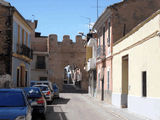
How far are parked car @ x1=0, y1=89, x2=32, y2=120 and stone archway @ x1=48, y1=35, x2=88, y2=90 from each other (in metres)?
36.2

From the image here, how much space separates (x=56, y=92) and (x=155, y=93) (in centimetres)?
1657

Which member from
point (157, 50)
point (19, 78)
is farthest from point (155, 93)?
point (19, 78)

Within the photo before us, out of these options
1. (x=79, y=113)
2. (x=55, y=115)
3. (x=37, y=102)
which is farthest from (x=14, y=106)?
(x=79, y=113)

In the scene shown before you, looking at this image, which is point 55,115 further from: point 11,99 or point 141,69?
point 11,99

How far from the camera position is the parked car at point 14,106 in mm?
7878

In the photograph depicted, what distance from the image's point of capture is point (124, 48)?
1894 cm

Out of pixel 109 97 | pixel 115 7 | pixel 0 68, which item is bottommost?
pixel 109 97

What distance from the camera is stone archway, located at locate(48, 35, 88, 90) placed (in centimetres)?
4584

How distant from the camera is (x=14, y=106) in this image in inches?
350

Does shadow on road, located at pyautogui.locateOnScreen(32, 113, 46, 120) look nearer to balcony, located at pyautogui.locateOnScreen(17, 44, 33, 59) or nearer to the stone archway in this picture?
balcony, located at pyautogui.locateOnScreen(17, 44, 33, 59)

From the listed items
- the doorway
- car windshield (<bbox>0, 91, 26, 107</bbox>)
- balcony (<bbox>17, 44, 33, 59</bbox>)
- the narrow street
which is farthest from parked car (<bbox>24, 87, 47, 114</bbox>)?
balcony (<bbox>17, 44, 33, 59</bbox>)

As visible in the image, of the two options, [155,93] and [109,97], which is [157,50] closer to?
[155,93]

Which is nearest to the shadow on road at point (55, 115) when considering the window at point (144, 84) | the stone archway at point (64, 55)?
the window at point (144, 84)

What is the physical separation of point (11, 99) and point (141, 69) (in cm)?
815
